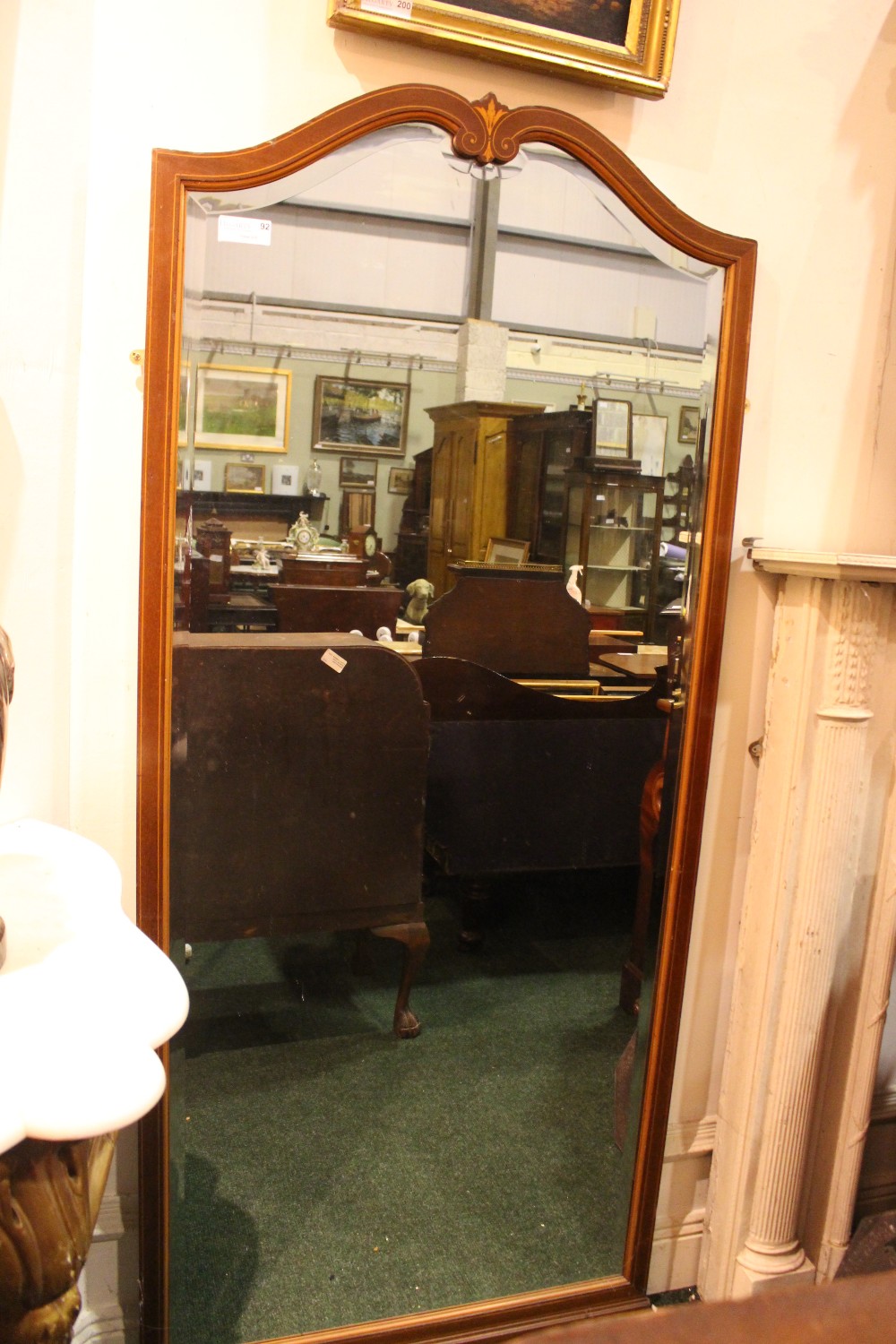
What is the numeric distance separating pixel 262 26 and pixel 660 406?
0.80 m

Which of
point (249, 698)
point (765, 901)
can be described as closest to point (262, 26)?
point (249, 698)

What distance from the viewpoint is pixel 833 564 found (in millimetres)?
1636

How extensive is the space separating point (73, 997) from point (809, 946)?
1.26m

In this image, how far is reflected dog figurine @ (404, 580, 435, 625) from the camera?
63.6 inches

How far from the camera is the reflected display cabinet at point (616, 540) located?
1.68m

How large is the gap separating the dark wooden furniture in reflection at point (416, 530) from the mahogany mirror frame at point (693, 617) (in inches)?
13.1

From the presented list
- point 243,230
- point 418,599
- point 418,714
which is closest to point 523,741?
point 418,714

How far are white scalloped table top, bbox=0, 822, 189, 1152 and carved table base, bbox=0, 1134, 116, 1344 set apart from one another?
64 mm

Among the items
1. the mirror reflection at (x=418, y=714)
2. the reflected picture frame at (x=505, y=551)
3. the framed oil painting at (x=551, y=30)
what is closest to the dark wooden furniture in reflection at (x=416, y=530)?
the mirror reflection at (x=418, y=714)

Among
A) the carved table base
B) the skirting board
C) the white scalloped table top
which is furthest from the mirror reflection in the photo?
the carved table base

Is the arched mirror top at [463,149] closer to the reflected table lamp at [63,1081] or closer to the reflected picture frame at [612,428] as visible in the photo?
the reflected picture frame at [612,428]

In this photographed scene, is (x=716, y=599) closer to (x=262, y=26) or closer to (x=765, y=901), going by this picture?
(x=765, y=901)

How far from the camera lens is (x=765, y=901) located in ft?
6.01

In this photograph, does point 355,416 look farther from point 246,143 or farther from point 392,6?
point 392,6
